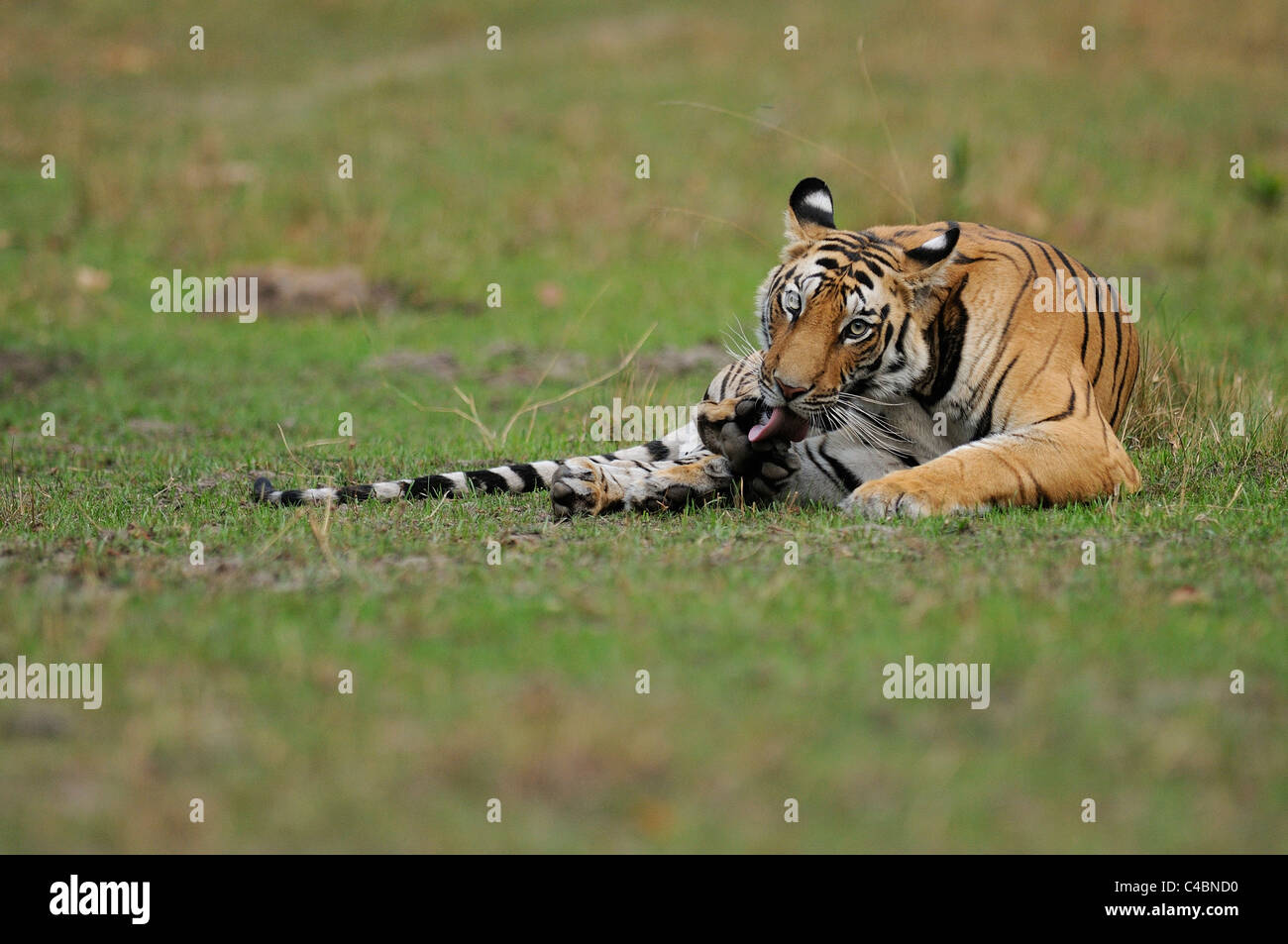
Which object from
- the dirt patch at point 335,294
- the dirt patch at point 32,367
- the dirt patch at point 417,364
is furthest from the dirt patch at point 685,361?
the dirt patch at point 32,367

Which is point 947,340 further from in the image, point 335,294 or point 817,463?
point 335,294

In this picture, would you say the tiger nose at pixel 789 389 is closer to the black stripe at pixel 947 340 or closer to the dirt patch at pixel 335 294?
the black stripe at pixel 947 340

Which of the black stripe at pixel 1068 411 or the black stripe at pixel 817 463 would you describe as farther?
the black stripe at pixel 817 463

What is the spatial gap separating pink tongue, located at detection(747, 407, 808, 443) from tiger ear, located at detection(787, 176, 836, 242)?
909 mm

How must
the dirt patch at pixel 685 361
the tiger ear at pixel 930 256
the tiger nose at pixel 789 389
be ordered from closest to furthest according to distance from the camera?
1. the tiger nose at pixel 789 389
2. the tiger ear at pixel 930 256
3. the dirt patch at pixel 685 361

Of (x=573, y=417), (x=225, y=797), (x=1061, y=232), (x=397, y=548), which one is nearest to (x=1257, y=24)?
(x=1061, y=232)

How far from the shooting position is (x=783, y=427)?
5.77 m

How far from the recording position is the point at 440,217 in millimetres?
15336

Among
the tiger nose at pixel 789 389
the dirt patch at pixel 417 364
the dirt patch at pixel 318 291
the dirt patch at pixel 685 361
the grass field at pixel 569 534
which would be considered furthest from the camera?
the dirt patch at pixel 318 291

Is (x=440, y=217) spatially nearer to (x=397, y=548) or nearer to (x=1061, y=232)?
(x=1061, y=232)

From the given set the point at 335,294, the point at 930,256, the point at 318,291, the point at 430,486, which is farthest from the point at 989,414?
the point at 318,291

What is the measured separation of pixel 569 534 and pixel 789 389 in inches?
41.3

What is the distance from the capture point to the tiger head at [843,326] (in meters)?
5.56

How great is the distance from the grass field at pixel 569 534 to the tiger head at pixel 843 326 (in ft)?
1.71
